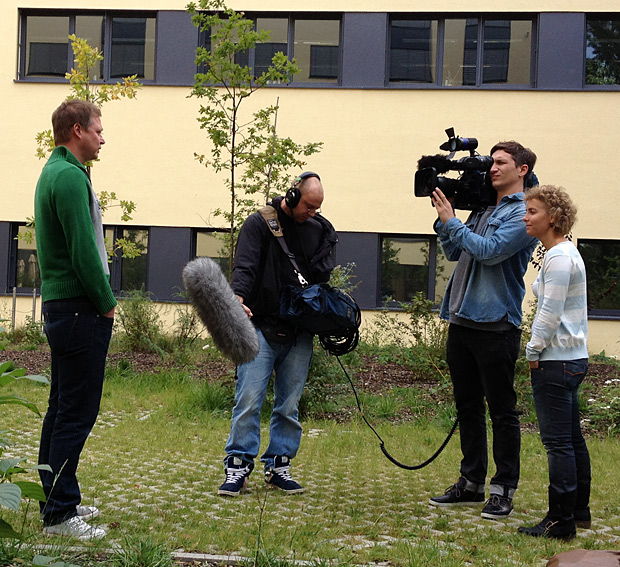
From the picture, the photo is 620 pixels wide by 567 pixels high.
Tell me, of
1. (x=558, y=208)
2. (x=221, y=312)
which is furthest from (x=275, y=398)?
(x=558, y=208)

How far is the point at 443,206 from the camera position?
Result: 5.17 metres

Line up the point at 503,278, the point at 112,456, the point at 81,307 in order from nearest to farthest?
the point at 81,307, the point at 503,278, the point at 112,456

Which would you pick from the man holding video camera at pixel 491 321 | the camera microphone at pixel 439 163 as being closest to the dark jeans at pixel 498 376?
the man holding video camera at pixel 491 321

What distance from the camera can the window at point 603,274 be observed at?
14.8 metres

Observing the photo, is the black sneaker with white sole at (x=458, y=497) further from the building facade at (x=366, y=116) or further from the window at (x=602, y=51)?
the window at (x=602, y=51)

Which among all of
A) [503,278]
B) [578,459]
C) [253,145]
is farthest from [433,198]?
[253,145]

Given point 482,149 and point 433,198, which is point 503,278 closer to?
point 433,198

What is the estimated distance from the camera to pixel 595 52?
14.9 m

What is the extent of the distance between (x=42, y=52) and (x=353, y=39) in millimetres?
6020

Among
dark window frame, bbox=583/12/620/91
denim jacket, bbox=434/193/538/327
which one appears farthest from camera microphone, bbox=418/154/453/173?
dark window frame, bbox=583/12/620/91

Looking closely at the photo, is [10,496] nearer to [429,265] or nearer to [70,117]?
[70,117]

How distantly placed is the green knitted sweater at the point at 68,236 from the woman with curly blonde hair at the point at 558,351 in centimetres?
240

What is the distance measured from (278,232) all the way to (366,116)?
998cm

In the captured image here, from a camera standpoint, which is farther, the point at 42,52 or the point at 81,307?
the point at 42,52
